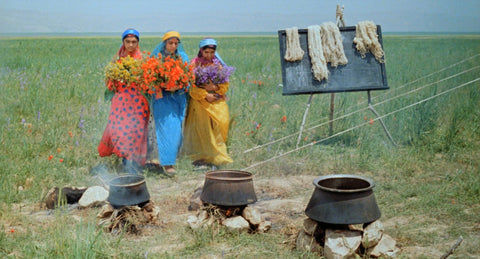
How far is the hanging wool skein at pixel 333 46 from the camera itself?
7.00 meters

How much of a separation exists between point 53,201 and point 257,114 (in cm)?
399

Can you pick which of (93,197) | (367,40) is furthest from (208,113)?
(367,40)

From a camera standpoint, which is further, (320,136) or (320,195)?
(320,136)

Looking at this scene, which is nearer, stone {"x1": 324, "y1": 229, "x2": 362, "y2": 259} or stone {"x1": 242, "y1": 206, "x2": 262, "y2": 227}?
stone {"x1": 324, "y1": 229, "x2": 362, "y2": 259}

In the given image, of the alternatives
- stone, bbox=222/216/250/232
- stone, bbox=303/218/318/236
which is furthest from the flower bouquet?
stone, bbox=303/218/318/236

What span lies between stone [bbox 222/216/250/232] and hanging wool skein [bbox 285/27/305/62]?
323 cm

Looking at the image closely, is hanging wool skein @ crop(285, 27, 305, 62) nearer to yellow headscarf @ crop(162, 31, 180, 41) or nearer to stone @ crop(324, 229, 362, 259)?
yellow headscarf @ crop(162, 31, 180, 41)

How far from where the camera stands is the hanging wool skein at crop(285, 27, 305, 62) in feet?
22.6

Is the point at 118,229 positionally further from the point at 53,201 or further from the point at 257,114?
the point at 257,114

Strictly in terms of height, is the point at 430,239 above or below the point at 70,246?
below

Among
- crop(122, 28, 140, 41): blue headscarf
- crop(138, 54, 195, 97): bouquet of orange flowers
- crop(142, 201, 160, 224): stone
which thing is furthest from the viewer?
crop(122, 28, 140, 41): blue headscarf

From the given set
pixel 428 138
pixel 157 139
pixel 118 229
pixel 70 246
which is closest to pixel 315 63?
pixel 428 138

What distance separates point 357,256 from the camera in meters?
3.62

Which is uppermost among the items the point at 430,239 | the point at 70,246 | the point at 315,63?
the point at 315,63
